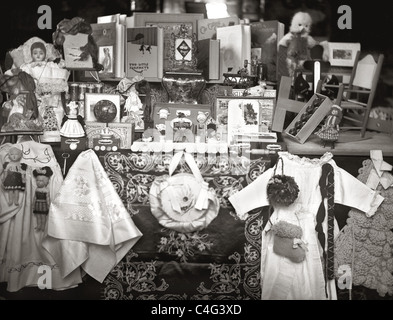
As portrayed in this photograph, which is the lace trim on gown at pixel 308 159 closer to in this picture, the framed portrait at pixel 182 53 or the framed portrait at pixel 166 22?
the framed portrait at pixel 182 53

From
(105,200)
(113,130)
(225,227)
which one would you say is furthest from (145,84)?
(225,227)

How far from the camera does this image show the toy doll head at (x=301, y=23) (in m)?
2.45

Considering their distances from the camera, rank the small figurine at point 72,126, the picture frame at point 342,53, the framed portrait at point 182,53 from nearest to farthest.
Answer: the small figurine at point 72,126 → the framed portrait at point 182,53 → the picture frame at point 342,53

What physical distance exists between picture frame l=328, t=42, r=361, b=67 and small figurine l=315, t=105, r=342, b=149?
0.34 meters

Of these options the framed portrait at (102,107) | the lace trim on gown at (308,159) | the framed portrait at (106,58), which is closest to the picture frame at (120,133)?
the framed portrait at (102,107)

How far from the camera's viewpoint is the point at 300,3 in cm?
241

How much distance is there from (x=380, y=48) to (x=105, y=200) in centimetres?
125

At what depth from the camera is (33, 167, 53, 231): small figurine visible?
7.55 ft

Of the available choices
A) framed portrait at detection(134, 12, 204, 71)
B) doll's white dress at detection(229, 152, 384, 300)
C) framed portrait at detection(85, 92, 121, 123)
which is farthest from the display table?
framed portrait at detection(134, 12, 204, 71)

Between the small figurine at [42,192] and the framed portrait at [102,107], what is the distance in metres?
0.26

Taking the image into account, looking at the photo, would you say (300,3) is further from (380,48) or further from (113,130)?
(113,130)

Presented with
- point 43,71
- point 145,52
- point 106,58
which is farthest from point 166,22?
point 43,71

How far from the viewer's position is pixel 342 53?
2.57 meters

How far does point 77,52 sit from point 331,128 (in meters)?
1.02
